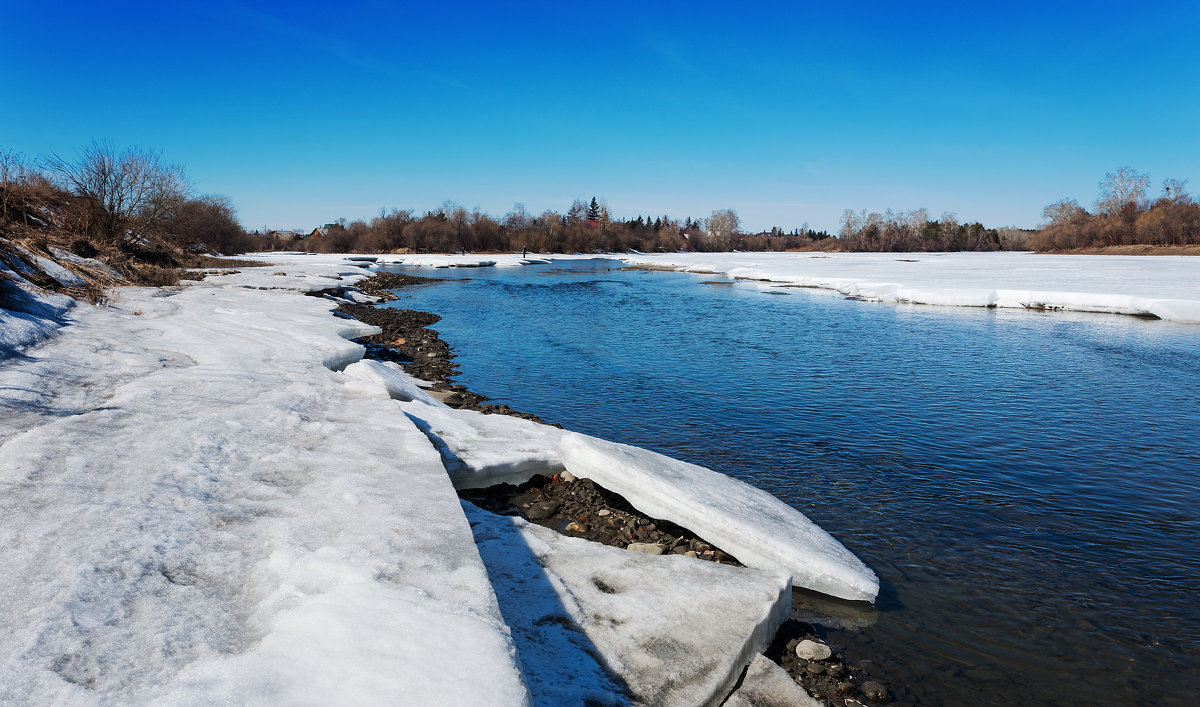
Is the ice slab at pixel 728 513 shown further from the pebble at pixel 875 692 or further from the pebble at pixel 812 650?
the pebble at pixel 875 692

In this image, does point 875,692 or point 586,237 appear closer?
point 875,692

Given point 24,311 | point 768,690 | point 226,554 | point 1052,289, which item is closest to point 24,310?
point 24,311

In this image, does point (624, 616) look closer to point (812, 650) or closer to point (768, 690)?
point (768, 690)

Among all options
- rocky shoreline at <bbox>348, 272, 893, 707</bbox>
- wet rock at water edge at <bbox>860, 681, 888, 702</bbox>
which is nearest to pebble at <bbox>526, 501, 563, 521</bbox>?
rocky shoreline at <bbox>348, 272, 893, 707</bbox>

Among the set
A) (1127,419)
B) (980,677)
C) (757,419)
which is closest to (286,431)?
(980,677)

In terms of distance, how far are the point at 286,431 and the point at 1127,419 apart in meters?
9.91

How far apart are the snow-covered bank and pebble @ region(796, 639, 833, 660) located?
29 cm

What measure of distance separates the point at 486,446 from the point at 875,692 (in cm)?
346

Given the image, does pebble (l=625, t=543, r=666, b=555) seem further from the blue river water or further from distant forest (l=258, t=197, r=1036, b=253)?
distant forest (l=258, t=197, r=1036, b=253)

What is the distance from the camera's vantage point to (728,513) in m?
4.45

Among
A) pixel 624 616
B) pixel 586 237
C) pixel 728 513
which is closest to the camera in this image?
pixel 624 616

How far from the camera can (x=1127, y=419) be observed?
27.3 ft

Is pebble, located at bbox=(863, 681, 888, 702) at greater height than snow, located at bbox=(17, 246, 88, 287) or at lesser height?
lesser

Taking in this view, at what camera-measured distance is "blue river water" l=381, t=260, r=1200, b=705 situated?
3.76m
